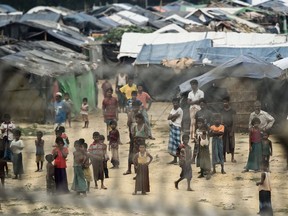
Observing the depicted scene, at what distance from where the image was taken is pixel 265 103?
0.87 meters

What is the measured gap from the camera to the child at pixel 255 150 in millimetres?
1155

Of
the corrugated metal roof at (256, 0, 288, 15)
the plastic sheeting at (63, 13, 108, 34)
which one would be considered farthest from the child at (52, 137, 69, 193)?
the plastic sheeting at (63, 13, 108, 34)

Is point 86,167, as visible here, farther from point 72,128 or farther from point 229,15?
point 229,15

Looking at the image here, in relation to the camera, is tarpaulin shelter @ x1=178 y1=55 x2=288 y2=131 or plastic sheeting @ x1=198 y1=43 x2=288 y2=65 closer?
tarpaulin shelter @ x1=178 y1=55 x2=288 y2=131

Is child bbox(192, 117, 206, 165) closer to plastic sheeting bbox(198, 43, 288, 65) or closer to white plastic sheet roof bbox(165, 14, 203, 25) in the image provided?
plastic sheeting bbox(198, 43, 288, 65)

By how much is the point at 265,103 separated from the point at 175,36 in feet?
30.9

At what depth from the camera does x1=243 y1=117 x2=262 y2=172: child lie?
3.79 feet

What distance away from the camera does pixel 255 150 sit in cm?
150

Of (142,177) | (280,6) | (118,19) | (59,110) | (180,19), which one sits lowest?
(142,177)

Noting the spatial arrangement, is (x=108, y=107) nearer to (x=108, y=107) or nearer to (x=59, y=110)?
(x=108, y=107)

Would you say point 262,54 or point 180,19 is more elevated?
point 180,19

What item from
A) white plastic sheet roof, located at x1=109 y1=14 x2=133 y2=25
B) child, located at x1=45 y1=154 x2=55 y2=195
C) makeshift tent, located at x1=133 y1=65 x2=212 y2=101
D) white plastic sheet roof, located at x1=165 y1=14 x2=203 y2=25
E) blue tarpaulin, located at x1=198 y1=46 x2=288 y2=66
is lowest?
child, located at x1=45 y1=154 x2=55 y2=195

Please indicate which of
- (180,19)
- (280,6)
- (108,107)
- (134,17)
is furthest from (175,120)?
(134,17)

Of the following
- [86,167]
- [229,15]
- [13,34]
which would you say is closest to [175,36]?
[13,34]
